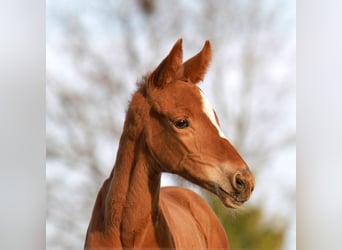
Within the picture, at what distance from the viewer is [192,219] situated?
4.26 ft

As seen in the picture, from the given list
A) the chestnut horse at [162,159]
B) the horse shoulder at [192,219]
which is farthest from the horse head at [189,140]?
the horse shoulder at [192,219]

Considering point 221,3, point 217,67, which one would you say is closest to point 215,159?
point 217,67

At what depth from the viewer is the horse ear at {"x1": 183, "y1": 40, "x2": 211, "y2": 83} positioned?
122 centimetres

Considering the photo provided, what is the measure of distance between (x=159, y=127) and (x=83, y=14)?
373mm

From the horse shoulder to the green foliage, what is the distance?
20 millimetres

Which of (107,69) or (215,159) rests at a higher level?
(107,69)

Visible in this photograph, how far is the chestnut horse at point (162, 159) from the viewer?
1.14m

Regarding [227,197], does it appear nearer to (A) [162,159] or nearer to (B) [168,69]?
(A) [162,159]

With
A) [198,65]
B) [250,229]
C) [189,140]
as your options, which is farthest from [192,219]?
[198,65]

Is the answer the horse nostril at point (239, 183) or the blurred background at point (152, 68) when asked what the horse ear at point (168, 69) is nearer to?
the blurred background at point (152, 68)

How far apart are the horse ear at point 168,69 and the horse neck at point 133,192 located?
0.35 ft

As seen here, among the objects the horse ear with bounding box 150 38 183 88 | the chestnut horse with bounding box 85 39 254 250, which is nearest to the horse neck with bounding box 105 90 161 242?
the chestnut horse with bounding box 85 39 254 250
